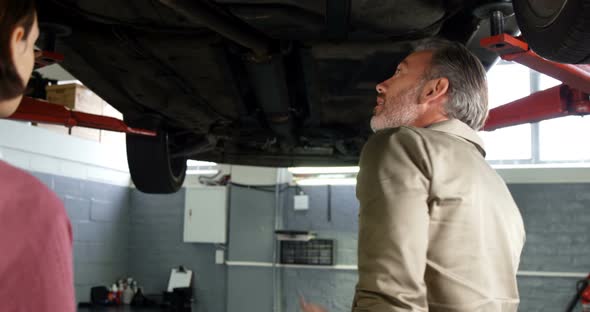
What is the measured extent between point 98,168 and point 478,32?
6140 mm

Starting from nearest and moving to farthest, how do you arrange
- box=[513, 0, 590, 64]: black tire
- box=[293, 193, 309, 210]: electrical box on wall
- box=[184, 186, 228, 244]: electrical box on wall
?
1. box=[513, 0, 590, 64]: black tire
2. box=[293, 193, 309, 210]: electrical box on wall
3. box=[184, 186, 228, 244]: electrical box on wall

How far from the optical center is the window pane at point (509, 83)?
629cm

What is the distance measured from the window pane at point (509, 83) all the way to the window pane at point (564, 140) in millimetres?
463

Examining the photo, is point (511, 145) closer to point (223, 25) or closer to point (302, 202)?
point (302, 202)

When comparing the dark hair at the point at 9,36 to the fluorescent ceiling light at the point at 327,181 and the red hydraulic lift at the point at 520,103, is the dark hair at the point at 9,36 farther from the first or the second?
the fluorescent ceiling light at the point at 327,181

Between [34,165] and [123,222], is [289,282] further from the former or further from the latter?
[34,165]

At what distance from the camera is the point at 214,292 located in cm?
717

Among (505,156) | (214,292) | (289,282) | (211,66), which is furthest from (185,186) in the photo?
(211,66)

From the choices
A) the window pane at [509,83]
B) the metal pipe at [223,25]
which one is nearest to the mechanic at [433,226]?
the metal pipe at [223,25]

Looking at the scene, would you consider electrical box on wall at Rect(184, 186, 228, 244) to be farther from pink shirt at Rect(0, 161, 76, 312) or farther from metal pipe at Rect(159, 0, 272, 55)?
pink shirt at Rect(0, 161, 76, 312)

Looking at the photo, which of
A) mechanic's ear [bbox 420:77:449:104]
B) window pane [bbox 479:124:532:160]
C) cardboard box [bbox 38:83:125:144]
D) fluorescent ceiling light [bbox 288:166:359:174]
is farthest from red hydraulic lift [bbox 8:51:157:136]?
window pane [bbox 479:124:532:160]

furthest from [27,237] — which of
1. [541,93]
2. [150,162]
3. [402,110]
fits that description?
[150,162]

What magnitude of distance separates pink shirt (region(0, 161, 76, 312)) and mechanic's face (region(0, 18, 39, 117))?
0.09m

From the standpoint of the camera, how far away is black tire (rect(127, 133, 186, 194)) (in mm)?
2920
